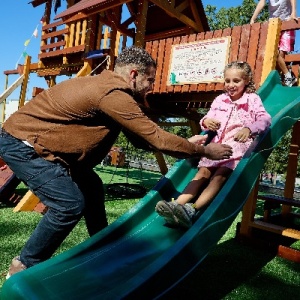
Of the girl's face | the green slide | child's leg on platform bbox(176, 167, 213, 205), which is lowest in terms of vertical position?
the green slide

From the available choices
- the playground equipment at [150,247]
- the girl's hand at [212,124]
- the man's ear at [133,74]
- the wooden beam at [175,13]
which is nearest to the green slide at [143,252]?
the playground equipment at [150,247]

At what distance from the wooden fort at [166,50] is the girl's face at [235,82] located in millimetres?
1277

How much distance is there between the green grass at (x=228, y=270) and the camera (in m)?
2.96

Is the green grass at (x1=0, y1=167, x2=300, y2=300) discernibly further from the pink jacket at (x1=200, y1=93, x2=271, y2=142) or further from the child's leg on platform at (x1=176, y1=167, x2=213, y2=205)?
the pink jacket at (x1=200, y1=93, x2=271, y2=142)

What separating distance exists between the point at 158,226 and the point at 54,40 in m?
9.25

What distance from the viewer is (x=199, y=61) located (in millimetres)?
5758

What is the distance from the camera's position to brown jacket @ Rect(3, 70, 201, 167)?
217 centimetres

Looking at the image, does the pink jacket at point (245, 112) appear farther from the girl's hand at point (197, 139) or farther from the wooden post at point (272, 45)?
the wooden post at point (272, 45)

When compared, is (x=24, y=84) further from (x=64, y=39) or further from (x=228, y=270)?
(x=228, y=270)

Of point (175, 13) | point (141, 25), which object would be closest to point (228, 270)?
point (141, 25)

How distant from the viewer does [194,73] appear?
581 centimetres

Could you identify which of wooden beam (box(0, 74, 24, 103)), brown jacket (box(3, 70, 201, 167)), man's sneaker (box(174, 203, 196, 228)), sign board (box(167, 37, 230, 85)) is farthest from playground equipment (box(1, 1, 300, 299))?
wooden beam (box(0, 74, 24, 103))

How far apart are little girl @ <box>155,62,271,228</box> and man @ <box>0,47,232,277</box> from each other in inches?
24.0

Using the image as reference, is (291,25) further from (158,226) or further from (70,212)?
(70,212)
